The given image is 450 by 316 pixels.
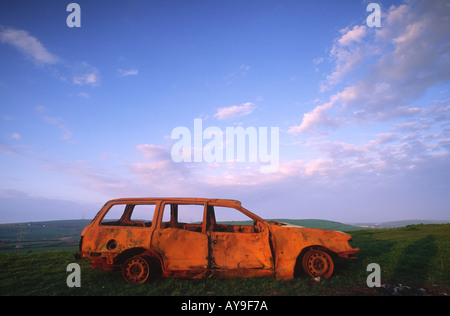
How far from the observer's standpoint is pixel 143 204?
5.84m

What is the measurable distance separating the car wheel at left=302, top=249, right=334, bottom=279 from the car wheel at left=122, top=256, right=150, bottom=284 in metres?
3.65

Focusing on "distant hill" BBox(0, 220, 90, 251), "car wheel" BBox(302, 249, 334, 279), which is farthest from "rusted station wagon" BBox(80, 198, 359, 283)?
"distant hill" BBox(0, 220, 90, 251)

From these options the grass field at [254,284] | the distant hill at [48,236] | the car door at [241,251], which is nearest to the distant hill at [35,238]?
the distant hill at [48,236]

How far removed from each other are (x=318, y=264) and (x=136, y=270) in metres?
4.24

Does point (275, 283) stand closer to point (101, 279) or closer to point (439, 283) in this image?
point (439, 283)

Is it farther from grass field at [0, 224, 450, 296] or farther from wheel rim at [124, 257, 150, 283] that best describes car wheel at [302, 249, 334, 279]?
wheel rim at [124, 257, 150, 283]

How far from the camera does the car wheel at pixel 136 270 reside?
5066 millimetres

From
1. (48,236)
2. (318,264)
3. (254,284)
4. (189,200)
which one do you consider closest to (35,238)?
(48,236)

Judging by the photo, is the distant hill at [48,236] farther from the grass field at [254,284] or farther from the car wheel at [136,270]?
the car wheel at [136,270]

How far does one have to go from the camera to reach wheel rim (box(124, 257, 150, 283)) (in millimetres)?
5070

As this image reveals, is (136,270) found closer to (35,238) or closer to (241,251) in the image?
(241,251)

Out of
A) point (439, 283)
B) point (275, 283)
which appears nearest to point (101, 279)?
point (275, 283)
